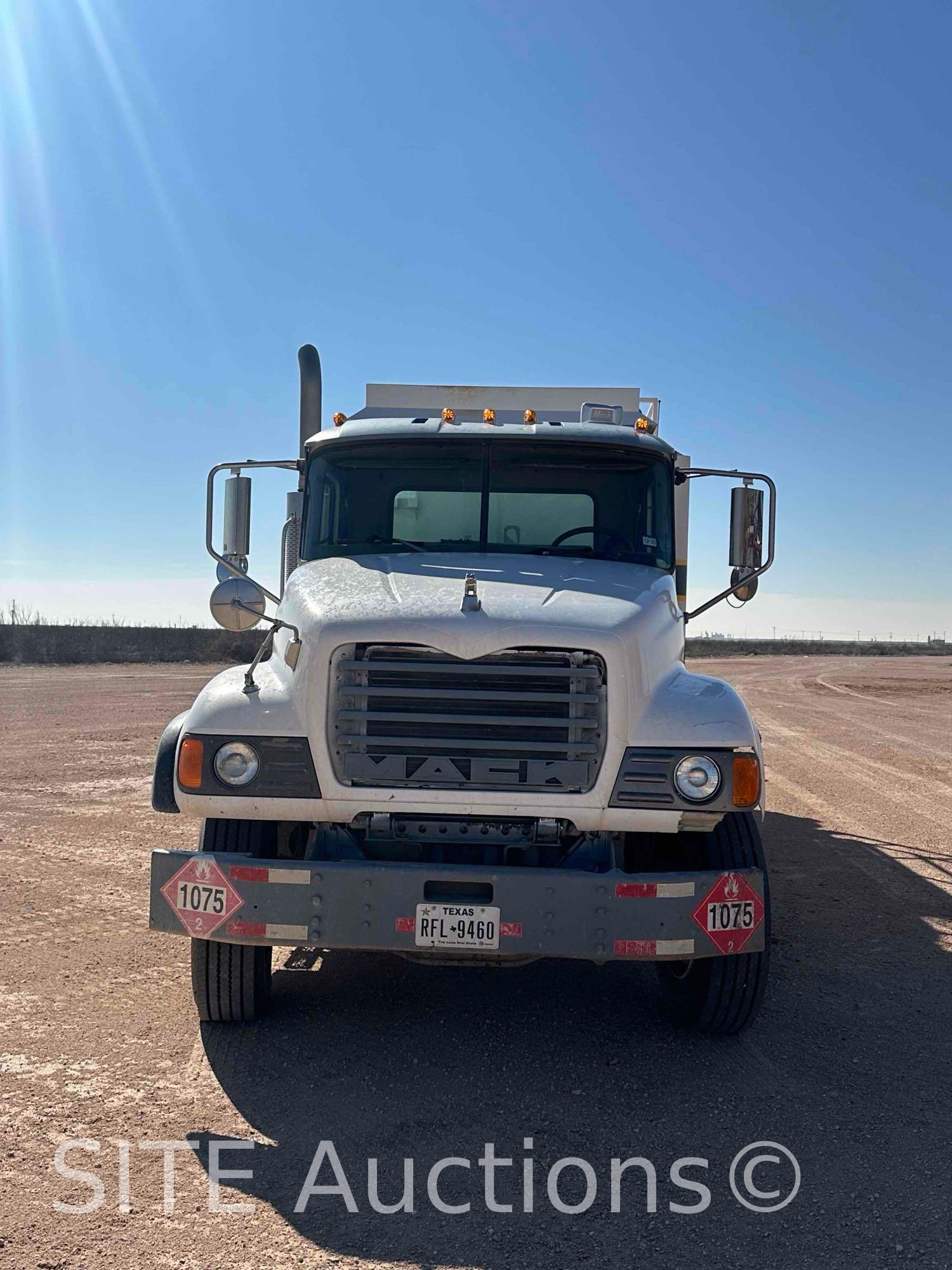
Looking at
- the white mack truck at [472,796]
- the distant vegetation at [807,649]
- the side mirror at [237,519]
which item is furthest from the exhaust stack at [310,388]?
the distant vegetation at [807,649]

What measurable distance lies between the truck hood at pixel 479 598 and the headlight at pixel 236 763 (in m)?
0.54

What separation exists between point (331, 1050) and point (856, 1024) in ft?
7.64

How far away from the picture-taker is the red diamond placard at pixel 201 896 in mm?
4113

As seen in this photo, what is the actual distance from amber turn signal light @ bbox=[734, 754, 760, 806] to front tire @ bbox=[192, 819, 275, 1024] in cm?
194

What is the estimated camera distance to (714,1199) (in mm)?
3295

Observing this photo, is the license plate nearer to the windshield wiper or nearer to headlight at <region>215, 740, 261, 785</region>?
headlight at <region>215, 740, 261, 785</region>

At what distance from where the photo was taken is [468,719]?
4.14 meters

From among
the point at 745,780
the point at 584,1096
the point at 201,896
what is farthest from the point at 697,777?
the point at 201,896

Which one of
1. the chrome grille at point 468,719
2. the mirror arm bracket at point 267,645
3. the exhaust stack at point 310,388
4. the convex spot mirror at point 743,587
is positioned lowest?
the chrome grille at point 468,719

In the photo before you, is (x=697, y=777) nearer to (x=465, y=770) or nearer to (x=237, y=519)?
(x=465, y=770)

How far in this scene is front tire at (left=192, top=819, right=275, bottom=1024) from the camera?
14.5 feet

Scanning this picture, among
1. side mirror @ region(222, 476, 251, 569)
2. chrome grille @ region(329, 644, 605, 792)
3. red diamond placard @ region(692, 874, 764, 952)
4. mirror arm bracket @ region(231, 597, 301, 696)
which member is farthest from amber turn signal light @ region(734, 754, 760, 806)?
side mirror @ region(222, 476, 251, 569)

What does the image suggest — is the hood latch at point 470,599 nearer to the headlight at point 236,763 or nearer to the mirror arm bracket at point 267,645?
the mirror arm bracket at point 267,645

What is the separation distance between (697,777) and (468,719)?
908 millimetres
